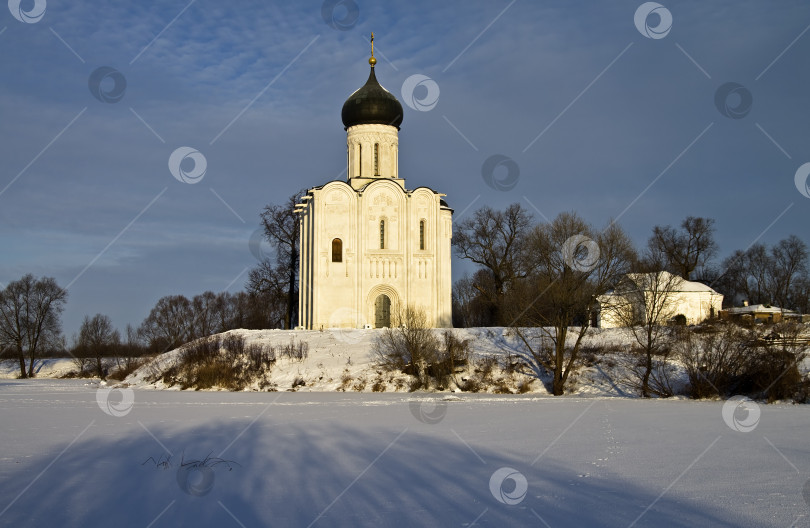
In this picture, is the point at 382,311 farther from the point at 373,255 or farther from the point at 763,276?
the point at 763,276

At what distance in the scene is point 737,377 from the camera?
24.1m

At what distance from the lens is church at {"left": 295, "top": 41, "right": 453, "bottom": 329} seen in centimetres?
3459

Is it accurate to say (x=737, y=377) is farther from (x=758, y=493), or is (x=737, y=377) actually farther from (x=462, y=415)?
(x=758, y=493)

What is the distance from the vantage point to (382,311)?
115 feet

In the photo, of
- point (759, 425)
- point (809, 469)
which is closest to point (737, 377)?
point (759, 425)

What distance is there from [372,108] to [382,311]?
32.6 ft
